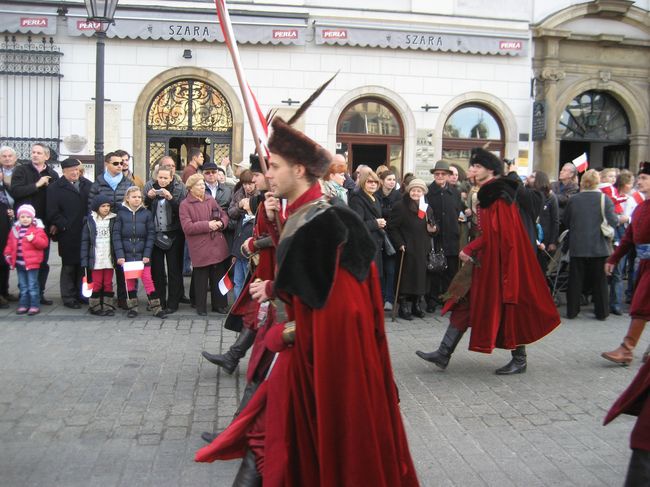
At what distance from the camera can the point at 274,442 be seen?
284 centimetres

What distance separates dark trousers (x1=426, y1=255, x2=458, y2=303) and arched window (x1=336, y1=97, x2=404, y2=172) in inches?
288

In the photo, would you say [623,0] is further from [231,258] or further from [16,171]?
[16,171]

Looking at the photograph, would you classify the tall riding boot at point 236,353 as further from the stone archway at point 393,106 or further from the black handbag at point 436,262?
the stone archway at point 393,106

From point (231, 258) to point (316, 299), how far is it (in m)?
6.61

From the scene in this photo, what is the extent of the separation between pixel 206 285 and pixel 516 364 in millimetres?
3997

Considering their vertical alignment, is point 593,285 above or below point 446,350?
above

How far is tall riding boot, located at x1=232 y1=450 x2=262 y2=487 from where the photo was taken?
3021 millimetres

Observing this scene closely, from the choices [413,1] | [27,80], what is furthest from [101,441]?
[413,1]

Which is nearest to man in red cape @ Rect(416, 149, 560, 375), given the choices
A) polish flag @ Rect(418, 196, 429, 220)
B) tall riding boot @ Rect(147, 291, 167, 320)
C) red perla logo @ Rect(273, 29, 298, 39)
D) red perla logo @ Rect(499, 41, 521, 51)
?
polish flag @ Rect(418, 196, 429, 220)

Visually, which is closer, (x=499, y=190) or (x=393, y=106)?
(x=499, y=190)

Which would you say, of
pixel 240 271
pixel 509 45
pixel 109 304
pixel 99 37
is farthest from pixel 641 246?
pixel 509 45

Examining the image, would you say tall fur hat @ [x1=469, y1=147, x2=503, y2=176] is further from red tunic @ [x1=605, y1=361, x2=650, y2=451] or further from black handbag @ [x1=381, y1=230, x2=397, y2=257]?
red tunic @ [x1=605, y1=361, x2=650, y2=451]

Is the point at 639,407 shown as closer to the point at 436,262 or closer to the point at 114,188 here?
the point at 436,262

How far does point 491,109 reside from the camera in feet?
56.8
